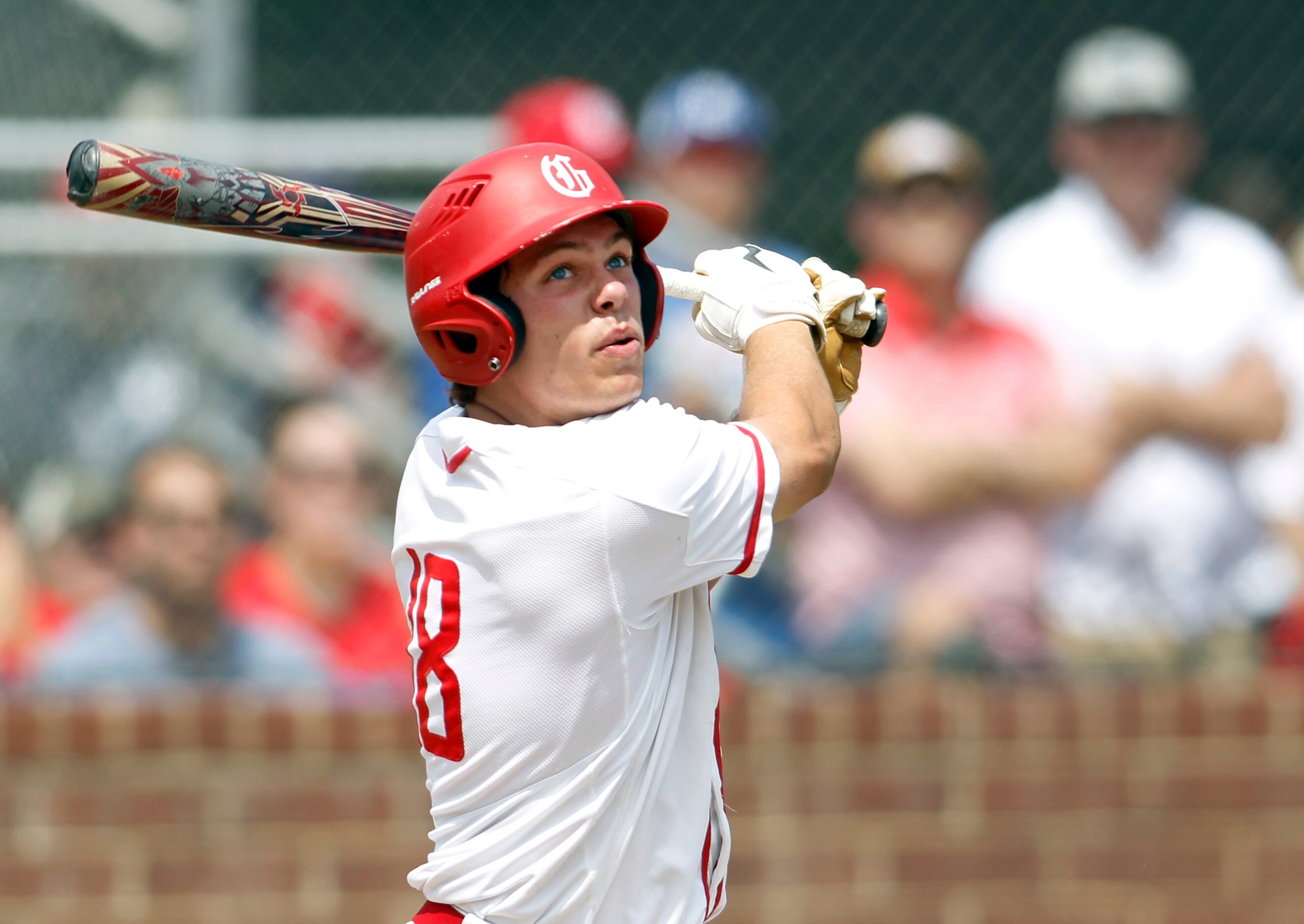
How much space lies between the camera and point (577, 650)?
7.86 ft

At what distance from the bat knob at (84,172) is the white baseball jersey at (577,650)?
→ 57 cm

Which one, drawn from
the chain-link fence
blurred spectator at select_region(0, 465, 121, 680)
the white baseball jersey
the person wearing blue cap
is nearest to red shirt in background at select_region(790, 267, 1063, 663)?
the person wearing blue cap

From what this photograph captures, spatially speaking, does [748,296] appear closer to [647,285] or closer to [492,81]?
[647,285]

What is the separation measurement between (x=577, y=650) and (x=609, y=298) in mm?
491

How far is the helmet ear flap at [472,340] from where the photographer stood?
8.00 ft

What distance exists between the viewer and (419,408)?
4887 mm

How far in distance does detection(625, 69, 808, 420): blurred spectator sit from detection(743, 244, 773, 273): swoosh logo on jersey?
6.69 feet

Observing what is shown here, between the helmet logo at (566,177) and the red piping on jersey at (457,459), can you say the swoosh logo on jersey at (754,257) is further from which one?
the red piping on jersey at (457,459)

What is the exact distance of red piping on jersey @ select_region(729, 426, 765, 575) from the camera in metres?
2.39

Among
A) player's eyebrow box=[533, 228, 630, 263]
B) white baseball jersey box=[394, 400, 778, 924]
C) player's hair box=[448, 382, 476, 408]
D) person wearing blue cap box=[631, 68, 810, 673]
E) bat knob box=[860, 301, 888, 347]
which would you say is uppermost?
person wearing blue cap box=[631, 68, 810, 673]

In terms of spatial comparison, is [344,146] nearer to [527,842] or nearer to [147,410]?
[147,410]

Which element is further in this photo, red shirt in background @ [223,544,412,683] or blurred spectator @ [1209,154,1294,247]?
blurred spectator @ [1209,154,1294,247]

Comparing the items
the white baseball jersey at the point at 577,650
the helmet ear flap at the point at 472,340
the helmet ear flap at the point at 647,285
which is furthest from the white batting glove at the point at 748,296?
the helmet ear flap at the point at 472,340

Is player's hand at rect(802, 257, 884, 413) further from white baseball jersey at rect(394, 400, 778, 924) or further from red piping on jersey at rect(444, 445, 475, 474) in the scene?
→ red piping on jersey at rect(444, 445, 475, 474)
